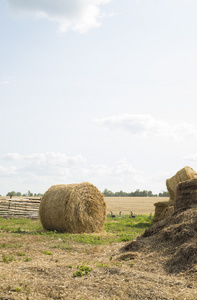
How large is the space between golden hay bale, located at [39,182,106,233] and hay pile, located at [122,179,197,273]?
4389 millimetres

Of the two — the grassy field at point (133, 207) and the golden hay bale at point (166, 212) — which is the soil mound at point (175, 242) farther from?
the grassy field at point (133, 207)

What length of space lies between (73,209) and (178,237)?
246 inches

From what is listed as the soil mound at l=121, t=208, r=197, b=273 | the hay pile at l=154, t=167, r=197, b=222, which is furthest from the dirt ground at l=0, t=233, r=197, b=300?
the hay pile at l=154, t=167, r=197, b=222

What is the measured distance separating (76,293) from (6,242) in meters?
6.05

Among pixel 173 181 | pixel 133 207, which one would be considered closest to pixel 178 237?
pixel 173 181

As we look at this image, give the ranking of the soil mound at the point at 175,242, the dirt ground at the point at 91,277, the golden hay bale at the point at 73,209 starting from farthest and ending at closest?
the golden hay bale at the point at 73,209 → the soil mound at the point at 175,242 → the dirt ground at the point at 91,277

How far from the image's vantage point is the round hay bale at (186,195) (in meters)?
11.9

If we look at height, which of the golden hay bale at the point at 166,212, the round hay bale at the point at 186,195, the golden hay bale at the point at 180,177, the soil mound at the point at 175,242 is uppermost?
the golden hay bale at the point at 180,177

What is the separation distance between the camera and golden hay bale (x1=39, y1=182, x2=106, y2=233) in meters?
15.1

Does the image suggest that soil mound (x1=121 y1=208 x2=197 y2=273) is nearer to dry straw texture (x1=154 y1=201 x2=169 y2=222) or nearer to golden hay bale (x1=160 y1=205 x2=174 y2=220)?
golden hay bale (x1=160 y1=205 x2=174 y2=220)

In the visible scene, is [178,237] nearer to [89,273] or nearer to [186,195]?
[186,195]

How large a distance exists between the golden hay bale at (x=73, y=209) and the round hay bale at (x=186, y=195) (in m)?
4.85

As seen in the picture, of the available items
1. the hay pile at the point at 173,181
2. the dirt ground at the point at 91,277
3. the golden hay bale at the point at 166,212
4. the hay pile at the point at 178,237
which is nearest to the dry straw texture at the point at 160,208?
the hay pile at the point at 173,181

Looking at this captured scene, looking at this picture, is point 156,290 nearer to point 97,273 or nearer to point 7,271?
point 97,273
